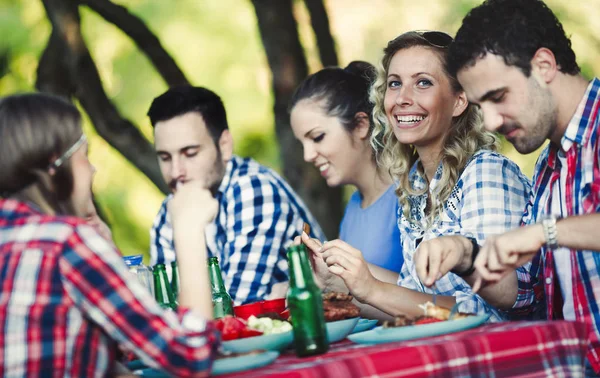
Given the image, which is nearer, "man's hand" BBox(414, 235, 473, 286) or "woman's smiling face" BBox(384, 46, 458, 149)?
"man's hand" BBox(414, 235, 473, 286)

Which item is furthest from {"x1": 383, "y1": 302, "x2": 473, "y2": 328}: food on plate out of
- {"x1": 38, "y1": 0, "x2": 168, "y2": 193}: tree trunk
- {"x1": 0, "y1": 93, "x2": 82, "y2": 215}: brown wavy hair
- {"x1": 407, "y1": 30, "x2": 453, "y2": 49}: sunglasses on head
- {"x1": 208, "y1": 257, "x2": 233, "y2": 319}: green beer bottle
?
{"x1": 38, "y1": 0, "x2": 168, "y2": 193}: tree trunk

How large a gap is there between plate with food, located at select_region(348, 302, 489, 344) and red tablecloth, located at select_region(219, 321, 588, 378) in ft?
0.06

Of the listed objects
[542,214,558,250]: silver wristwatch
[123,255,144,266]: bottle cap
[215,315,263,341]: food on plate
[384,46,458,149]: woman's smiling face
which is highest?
[384,46,458,149]: woman's smiling face

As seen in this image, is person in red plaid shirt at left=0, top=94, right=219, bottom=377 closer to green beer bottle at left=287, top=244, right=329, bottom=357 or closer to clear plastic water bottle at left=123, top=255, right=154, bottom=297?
green beer bottle at left=287, top=244, right=329, bottom=357

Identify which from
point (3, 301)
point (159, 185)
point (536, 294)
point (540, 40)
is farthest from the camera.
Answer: point (159, 185)

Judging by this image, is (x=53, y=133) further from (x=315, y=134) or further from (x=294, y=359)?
(x=315, y=134)

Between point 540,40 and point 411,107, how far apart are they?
728 mm

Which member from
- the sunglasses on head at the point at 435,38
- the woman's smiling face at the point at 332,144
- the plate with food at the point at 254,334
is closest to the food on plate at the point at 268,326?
the plate with food at the point at 254,334

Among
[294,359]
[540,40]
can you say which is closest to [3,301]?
[294,359]

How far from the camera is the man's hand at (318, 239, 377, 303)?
208 cm

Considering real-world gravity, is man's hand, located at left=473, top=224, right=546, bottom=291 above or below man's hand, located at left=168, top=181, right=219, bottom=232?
Result: below

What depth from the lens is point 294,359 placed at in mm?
1598

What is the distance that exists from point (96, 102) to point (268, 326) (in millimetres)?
4193

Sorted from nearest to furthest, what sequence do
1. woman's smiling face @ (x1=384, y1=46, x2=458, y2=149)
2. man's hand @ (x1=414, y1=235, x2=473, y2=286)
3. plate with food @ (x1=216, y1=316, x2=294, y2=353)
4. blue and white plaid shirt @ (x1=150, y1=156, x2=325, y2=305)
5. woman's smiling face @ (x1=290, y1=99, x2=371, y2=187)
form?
plate with food @ (x1=216, y1=316, x2=294, y2=353) → man's hand @ (x1=414, y1=235, x2=473, y2=286) → woman's smiling face @ (x1=384, y1=46, x2=458, y2=149) → blue and white plaid shirt @ (x1=150, y1=156, x2=325, y2=305) → woman's smiling face @ (x1=290, y1=99, x2=371, y2=187)
